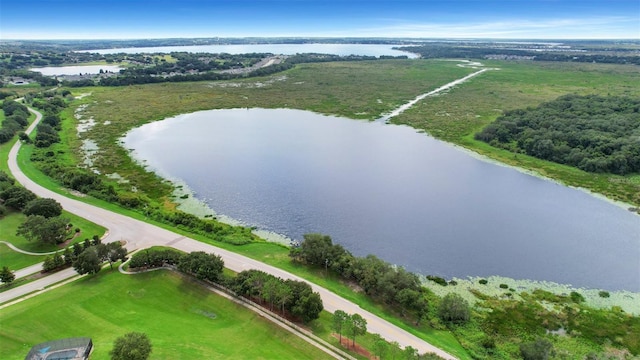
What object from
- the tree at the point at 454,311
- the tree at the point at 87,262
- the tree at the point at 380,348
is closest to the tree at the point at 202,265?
the tree at the point at 87,262

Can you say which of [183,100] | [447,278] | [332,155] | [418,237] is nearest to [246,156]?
[332,155]

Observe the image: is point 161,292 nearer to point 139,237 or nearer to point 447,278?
point 139,237

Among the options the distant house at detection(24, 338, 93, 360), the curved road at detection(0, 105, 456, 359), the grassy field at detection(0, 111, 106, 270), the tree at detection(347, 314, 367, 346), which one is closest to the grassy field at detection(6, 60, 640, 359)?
the curved road at detection(0, 105, 456, 359)

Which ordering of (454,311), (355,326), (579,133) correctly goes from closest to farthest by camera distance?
(355,326)
(454,311)
(579,133)

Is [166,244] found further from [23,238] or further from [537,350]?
[537,350]

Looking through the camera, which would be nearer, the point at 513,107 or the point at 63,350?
the point at 63,350

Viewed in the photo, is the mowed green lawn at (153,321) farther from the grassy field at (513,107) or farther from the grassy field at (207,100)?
the grassy field at (513,107)

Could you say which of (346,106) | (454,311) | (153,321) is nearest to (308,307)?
(454,311)
